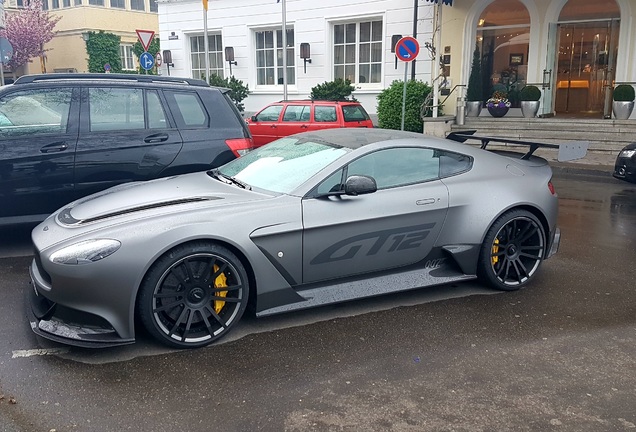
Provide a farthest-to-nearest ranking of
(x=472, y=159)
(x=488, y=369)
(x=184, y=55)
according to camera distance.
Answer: (x=184, y=55)
(x=472, y=159)
(x=488, y=369)

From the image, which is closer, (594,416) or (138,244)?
(594,416)

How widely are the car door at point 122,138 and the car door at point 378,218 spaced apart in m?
2.64

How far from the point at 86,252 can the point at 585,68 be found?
16.6 meters

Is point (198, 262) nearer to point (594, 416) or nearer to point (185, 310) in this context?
point (185, 310)

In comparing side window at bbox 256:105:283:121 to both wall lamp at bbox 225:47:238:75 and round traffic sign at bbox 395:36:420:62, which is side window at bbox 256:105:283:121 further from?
wall lamp at bbox 225:47:238:75

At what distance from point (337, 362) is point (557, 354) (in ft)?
4.86

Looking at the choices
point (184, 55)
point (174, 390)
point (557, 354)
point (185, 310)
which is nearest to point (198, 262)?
point (185, 310)

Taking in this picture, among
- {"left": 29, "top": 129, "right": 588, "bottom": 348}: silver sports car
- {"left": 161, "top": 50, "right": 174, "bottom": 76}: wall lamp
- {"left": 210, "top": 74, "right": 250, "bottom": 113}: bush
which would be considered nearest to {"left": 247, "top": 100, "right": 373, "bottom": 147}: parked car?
{"left": 210, "top": 74, "right": 250, "bottom": 113}: bush

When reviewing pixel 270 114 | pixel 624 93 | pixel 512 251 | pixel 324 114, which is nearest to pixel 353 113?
pixel 324 114

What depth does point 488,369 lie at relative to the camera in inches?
143

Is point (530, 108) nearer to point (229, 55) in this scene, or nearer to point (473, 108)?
point (473, 108)

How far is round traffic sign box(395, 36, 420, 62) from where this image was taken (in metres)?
12.8

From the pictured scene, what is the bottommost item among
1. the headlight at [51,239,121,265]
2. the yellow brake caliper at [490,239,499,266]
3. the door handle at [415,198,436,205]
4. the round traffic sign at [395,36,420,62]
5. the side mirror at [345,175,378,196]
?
the yellow brake caliper at [490,239,499,266]

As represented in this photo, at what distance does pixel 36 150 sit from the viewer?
5742 millimetres
